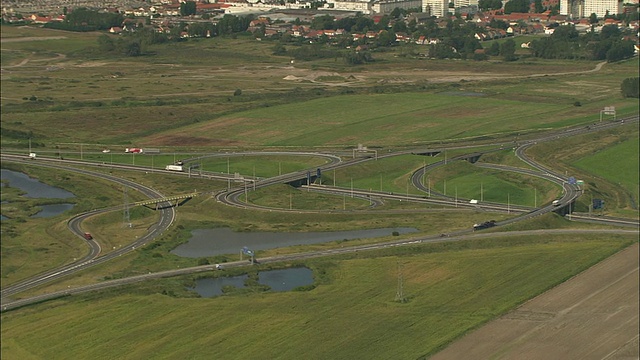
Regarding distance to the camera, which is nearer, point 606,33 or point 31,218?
point 31,218

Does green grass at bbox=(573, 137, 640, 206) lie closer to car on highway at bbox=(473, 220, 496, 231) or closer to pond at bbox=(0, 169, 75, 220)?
car on highway at bbox=(473, 220, 496, 231)

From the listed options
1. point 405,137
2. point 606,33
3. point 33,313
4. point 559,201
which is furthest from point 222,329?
point 606,33

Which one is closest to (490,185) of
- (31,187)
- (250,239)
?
(250,239)

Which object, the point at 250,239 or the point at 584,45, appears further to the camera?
the point at 584,45

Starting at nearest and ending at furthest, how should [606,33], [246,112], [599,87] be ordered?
[246,112] → [599,87] → [606,33]

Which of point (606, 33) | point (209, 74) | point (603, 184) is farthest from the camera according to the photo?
point (606, 33)

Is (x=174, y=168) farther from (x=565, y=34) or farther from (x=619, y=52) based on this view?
(x=565, y=34)

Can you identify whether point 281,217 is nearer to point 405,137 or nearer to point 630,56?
point 405,137
